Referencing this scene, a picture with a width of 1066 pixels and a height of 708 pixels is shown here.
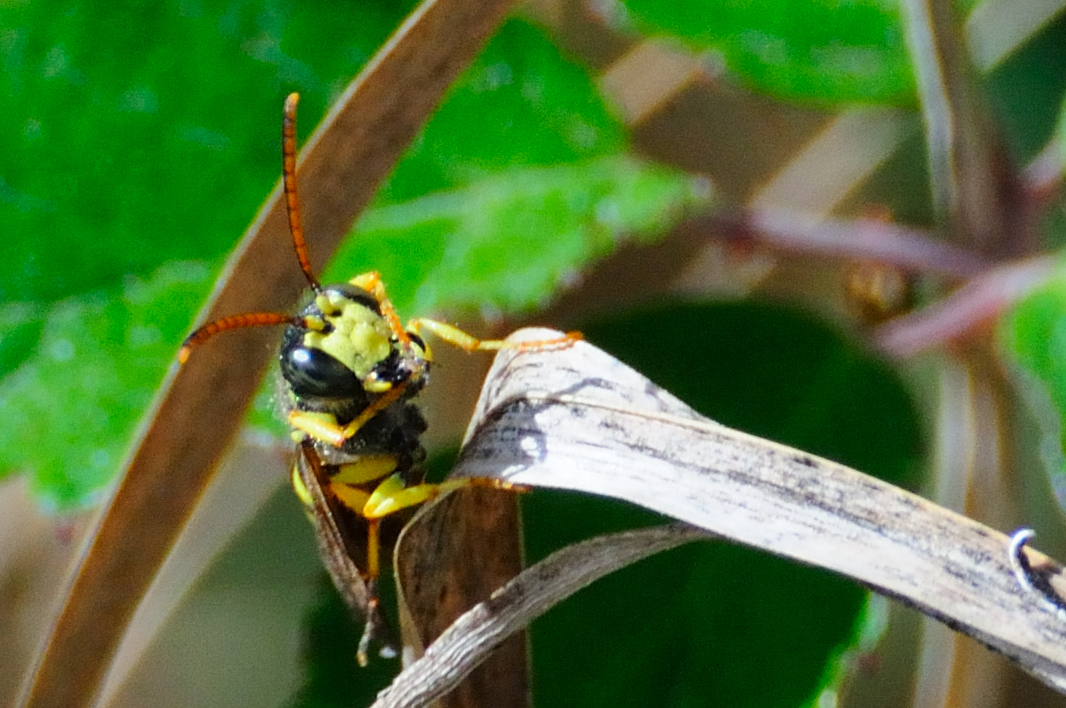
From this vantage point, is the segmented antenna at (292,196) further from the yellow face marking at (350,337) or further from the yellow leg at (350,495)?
the yellow leg at (350,495)

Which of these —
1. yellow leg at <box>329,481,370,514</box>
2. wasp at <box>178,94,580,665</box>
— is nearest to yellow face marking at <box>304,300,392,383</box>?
wasp at <box>178,94,580,665</box>

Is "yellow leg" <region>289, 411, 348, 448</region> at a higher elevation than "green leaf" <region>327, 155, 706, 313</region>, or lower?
lower

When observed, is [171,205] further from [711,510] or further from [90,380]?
[711,510]

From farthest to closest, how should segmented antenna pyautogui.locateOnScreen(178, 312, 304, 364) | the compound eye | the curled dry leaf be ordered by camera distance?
the compound eye → segmented antenna pyautogui.locateOnScreen(178, 312, 304, 364) → the curled dry leaf

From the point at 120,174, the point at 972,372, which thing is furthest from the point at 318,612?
the point at 972,372

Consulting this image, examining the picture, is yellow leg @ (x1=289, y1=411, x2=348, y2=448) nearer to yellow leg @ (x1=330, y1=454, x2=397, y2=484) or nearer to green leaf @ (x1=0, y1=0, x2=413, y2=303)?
yellow leg @ (x1=330, y1=454, x2=397, y2=484)
